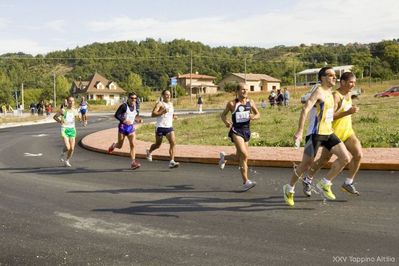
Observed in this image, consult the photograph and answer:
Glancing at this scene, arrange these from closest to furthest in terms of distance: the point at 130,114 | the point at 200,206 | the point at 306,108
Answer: the point at 306,108 → the point at 200,206 → the point at 130,114

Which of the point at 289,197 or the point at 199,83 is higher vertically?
the point at 199,83

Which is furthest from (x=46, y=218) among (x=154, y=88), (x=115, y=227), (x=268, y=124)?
(x=154, y=88)

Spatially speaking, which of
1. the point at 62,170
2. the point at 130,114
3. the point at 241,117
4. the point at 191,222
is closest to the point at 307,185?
the point at 241,117

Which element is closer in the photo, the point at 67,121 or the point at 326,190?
the point at 326,190

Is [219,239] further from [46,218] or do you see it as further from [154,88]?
[154,88]

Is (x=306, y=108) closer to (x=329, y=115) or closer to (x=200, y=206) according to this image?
(x=329, y=115)

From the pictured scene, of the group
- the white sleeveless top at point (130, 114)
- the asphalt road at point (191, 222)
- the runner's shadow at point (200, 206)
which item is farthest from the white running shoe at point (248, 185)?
the white sleeveless top at point (130, 114)

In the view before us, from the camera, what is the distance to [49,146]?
17.3 metres

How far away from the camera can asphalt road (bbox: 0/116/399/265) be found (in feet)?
15.4

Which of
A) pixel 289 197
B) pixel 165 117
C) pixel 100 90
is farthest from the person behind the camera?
pixel 100 90

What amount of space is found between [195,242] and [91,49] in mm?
133210

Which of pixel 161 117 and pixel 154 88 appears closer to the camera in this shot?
pixel 161 117

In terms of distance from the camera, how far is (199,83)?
389 ft

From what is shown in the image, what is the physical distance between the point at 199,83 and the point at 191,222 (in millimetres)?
113251
